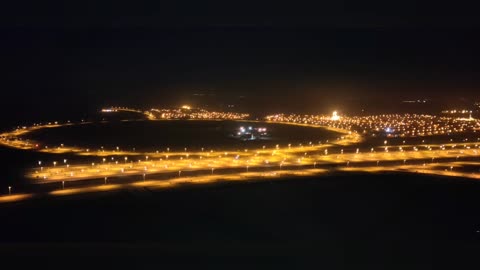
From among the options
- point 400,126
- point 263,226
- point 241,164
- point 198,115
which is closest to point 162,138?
point 241,164

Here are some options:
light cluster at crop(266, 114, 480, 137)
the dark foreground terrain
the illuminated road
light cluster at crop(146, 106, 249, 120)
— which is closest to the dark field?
the illuminated road

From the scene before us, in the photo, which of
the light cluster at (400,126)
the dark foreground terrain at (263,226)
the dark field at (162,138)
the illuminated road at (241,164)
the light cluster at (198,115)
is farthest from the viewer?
the light cluster at (198,115)

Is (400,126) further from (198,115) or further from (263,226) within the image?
(263,226)

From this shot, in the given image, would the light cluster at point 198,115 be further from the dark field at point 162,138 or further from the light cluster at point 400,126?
the dark field at point 162,138

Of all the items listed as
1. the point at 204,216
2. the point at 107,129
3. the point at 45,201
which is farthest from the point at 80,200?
the point at 107,129

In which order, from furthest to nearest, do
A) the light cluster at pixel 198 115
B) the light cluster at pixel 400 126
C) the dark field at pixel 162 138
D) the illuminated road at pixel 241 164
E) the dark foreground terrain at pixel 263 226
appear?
1. the light cluster at pixel 198 115
2. the light cluster at pixel 400 126
3. the dark field at pixel 162 138
4. the illuminated road at pixel 241 164
5. the dark foreground terrain at pixel 263 226

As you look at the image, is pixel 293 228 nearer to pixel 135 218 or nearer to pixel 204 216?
pixel 204 216

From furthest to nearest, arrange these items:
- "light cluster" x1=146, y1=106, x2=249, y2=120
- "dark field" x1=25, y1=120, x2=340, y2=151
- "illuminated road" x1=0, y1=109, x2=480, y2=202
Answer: "light cluster" x1=146, y1=106, x2=249, y2=120 → "dark field" x1=25, y1=120, x2=340, y2=151 → "illuminated road" x1=0, y1=109, x2=480, y2=202

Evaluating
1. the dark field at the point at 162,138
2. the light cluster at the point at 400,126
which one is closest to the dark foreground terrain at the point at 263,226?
the dark field at the point at 162,138

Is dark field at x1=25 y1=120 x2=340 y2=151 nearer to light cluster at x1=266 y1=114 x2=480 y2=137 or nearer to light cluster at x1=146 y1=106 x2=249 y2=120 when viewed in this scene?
light cluster at x1=266 y1=114 x2=480 y2=137
